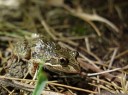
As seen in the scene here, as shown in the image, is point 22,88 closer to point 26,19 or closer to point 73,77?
point 73,77

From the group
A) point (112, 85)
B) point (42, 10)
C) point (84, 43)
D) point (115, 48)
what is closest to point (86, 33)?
point (84, 43)

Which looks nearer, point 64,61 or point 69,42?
point 64,61

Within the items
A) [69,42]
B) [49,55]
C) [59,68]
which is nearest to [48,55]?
[49,55]

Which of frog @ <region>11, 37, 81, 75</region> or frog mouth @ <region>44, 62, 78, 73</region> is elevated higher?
frog @ <region>11, 37, 81, 75</region>

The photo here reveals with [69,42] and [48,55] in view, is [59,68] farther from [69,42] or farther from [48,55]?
[69,42]

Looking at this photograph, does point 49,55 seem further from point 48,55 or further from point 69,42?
point 69,42

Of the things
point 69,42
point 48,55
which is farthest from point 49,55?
point 69,42

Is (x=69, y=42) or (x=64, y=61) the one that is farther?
(x=69, y=42)

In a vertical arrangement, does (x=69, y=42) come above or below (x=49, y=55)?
above
